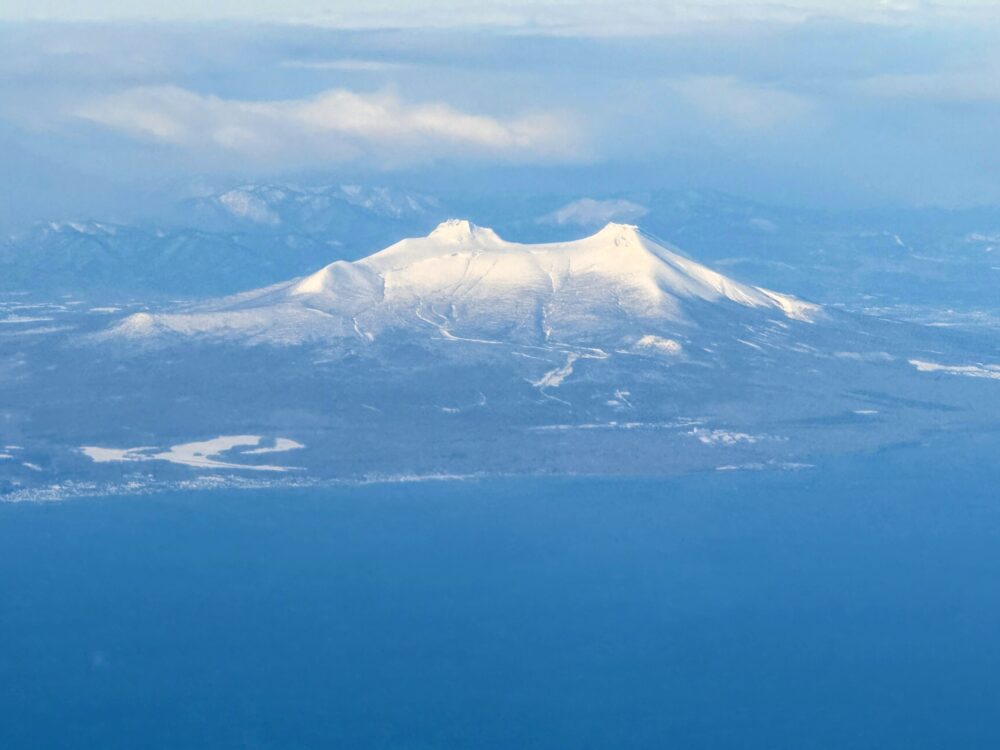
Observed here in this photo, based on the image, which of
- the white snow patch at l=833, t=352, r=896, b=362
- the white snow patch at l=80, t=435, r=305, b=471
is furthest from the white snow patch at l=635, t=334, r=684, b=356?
the white snow patch at l=80, t=435, r=305, b=471

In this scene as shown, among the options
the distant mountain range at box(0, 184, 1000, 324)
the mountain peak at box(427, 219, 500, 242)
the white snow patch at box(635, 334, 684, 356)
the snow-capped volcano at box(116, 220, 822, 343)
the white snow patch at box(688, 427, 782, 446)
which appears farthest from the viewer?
the distant mountain range at box(0, 184, 1000, 324)

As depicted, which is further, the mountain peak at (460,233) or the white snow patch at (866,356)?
the mountain peak at (460,233)

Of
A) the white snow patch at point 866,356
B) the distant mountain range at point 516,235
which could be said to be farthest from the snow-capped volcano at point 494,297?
the distant mountain range at point 516,235

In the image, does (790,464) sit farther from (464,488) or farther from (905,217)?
(905,217)

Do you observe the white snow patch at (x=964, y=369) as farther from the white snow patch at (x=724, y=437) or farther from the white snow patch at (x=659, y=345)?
the white snow patch at (x=724, y=437)

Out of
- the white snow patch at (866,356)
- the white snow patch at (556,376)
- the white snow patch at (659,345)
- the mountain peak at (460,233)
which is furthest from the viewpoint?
the mountain peak at (460,233)

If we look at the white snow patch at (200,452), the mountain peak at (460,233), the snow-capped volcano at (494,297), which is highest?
the mountain peak at (460,233)

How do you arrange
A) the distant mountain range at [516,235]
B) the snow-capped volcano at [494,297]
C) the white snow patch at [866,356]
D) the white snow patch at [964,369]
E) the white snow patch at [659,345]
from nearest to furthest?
the white snow patch at [659,345] → the white snow patch at [964,369] → the white snow patch at [866,356] → the snow-capped volcano at [494,297] → the distant mountain range at [516,235]

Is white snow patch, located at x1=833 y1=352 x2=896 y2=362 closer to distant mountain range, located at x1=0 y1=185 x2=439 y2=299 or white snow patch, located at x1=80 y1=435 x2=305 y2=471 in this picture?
white snow patch, located at x1=80 y1=435 x2=305 y2=471
